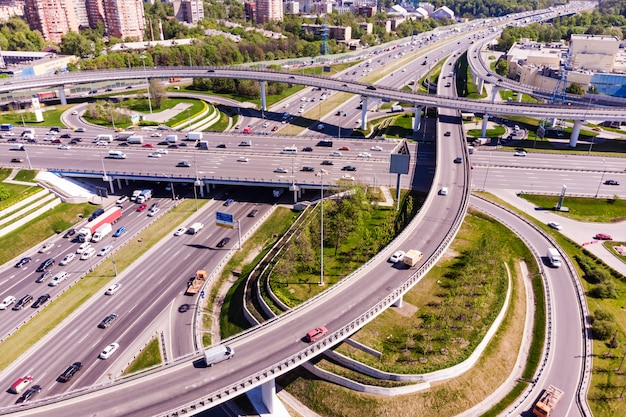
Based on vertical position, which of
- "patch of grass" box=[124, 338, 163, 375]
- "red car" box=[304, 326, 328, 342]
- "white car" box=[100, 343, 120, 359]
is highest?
"red car" box=[304, 326, 328, 342]

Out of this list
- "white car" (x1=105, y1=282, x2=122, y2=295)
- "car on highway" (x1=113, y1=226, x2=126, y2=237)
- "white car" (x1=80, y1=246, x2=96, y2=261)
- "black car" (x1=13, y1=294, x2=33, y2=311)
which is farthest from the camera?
"car on highway" (x1=113, y1=226, x2=126, y2=237)

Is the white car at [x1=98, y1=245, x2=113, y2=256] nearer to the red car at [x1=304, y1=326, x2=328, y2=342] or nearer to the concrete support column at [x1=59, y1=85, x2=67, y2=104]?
the red car at [x1=304, y1=326, x2=328, y2=342]

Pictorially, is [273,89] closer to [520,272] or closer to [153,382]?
[520,272]

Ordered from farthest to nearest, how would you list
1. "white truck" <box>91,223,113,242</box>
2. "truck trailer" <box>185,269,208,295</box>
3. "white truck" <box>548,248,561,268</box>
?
1. "white truck" <box>91,223,113,242</box>
2. "white truck" <box>548,248,561,268</box>
3. "truck trailer" <box>185,269,208,295</box>

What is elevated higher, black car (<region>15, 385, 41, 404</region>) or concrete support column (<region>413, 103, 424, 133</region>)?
concrete support column (<region>413, 103, 424, 133</region>)

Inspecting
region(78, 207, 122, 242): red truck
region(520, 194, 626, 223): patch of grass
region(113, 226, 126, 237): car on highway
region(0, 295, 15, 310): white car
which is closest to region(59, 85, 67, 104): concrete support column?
region(78, 207, 122, 242): red truck

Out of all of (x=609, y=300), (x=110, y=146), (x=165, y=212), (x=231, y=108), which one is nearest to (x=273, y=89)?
(x=231, y=108)

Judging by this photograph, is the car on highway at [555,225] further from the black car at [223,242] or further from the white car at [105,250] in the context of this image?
the white car at [105,250]

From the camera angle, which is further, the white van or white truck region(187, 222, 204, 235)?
the white van
